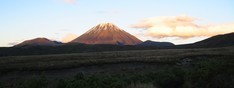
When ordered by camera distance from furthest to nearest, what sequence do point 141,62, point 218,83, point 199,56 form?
point 199,56 < point 141,62 < point 218,83

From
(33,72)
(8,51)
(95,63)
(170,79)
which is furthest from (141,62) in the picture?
(8,51)

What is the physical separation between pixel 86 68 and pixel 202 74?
3415 centimetres

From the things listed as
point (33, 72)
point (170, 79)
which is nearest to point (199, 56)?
point (33, 72)

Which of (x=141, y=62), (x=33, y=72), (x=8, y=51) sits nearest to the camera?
(x=33, y=72)

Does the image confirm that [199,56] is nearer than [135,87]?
No

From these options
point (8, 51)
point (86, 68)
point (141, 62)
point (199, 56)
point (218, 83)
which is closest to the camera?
point (218, 83)

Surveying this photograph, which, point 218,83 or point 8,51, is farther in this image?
point 8,51

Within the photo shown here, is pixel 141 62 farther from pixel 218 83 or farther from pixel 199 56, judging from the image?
pixel 218 83

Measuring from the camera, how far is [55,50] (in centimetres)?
13000

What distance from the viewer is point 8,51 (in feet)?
405

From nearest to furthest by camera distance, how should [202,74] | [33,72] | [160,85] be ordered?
[202,74] < [160,85] < [33,72]

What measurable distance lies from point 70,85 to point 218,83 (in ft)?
23.5

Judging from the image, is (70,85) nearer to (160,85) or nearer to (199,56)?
(160,85)

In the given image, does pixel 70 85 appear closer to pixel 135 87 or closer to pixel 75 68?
pixel 135 87
